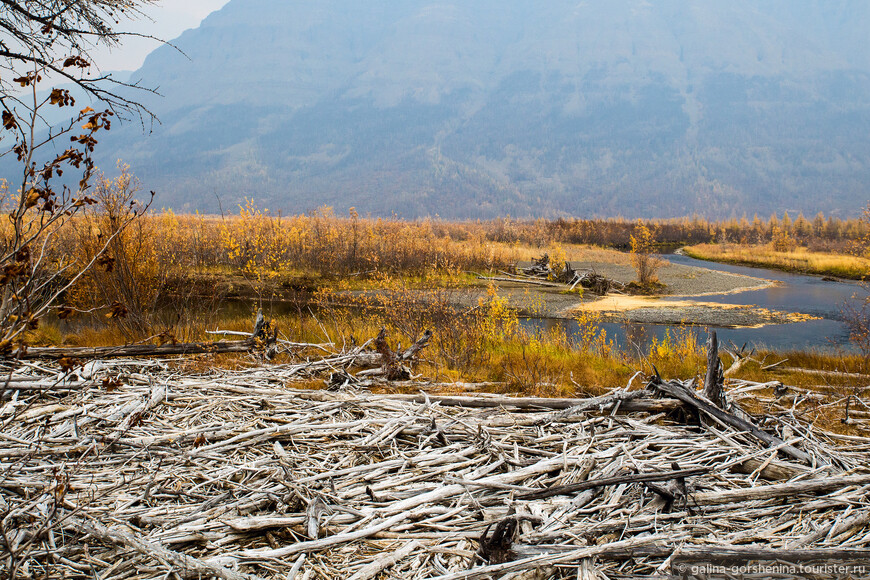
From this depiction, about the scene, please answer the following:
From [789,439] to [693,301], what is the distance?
19.6m

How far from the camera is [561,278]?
25578 mm

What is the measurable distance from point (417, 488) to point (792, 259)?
137ft

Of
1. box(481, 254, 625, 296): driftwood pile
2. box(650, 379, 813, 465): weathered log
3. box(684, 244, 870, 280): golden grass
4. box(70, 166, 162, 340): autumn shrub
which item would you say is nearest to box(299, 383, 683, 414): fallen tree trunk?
box(650, 379, 813, 465): weathered log

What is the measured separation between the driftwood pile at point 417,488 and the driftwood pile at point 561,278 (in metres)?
18.9

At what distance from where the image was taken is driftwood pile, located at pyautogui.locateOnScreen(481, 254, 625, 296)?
23703 millimetres

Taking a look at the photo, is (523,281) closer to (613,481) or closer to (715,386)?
(715,386)

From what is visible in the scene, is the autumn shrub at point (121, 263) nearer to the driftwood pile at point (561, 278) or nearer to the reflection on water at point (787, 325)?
the reflection on water at point (787, 325)

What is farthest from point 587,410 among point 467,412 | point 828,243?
point 828,243

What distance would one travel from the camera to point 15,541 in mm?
2455

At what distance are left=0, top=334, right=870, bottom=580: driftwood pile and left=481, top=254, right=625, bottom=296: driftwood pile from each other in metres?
18.9

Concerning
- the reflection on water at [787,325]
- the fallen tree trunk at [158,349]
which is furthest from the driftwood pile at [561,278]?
the fallen tree trunk at [158,349]

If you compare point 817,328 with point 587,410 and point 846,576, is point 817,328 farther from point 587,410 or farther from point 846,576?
point 846,576

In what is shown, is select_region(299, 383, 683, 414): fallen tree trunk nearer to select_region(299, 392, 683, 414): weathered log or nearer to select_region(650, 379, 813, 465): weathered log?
select_region(299, 392, 683, 414): weathered log

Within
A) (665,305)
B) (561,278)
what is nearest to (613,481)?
(665,305)
